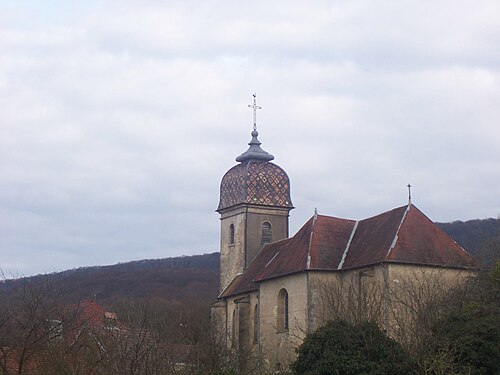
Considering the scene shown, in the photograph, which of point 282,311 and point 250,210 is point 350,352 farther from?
point 250,210

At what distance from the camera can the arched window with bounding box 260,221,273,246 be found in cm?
4956

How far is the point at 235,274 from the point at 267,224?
3.50 meters

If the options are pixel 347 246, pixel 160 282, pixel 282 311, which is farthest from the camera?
pixel 160 282

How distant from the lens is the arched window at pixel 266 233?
49.6 meters

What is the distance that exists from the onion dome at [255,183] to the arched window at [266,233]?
1234 mm

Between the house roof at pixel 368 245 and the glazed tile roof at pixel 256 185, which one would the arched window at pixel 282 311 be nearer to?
the house roof at pixel 368 245

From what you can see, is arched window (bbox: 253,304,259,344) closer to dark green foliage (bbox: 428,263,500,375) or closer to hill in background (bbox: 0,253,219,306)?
dark green foliage (bbox: 428,263,500,375)

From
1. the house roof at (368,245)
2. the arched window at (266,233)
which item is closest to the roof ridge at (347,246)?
the house roof at (368,245)

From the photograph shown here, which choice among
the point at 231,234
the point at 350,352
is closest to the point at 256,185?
the point at 231,234

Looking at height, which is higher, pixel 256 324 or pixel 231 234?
pixel 231 234

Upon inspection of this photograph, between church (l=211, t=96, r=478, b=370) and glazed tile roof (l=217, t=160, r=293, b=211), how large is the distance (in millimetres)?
67

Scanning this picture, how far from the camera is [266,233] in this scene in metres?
49.8

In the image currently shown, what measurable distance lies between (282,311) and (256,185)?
12298mm

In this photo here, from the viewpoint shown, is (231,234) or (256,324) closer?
(256,324)
